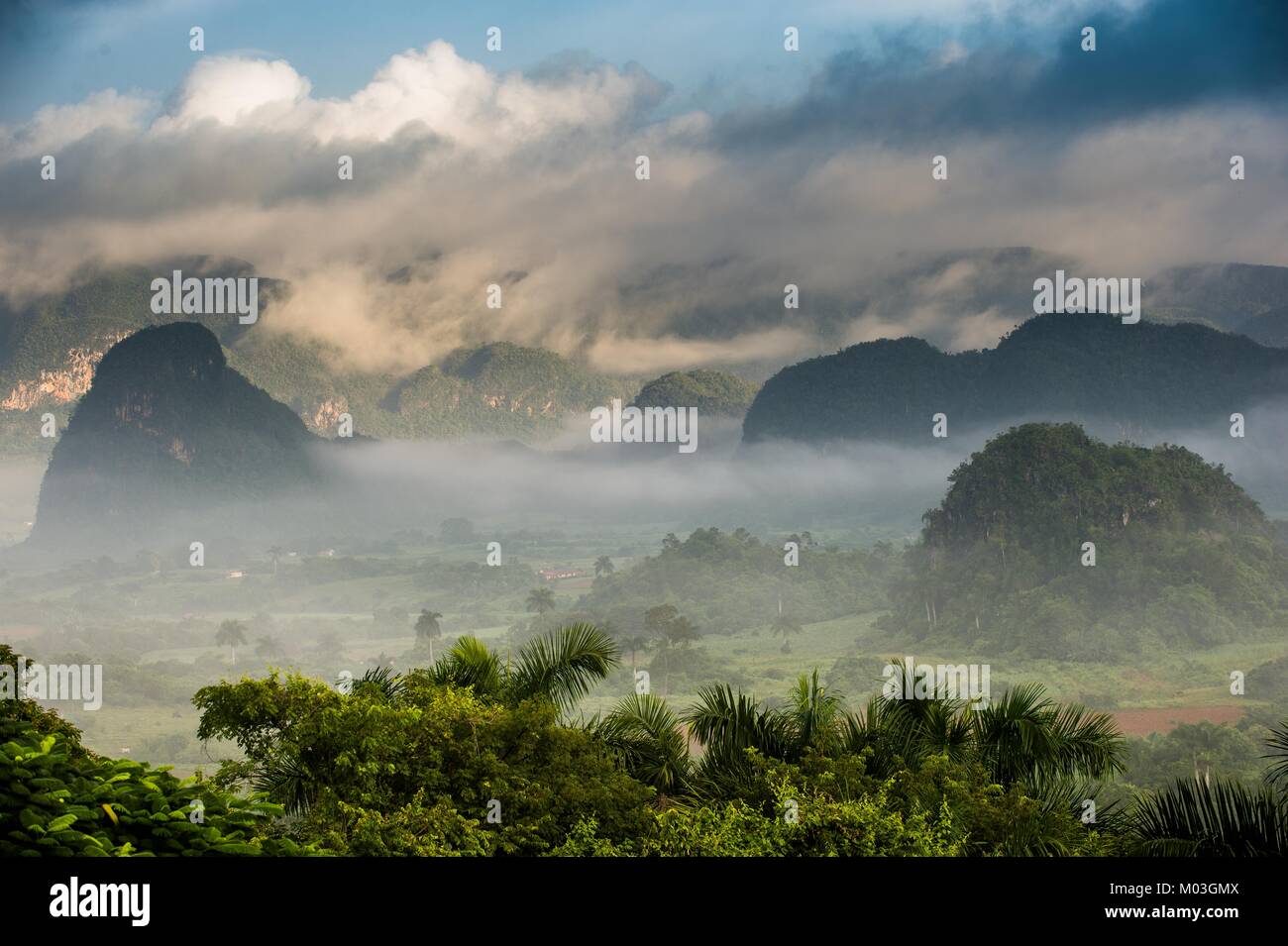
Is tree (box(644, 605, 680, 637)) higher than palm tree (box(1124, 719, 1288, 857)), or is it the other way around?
palm tree (box(1124, 719, 1288, 857))

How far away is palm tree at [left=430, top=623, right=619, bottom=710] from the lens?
10578 millimetres

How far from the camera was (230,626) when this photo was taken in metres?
82.1

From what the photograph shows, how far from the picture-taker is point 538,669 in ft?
35.4

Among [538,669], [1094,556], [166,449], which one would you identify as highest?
[166,449]

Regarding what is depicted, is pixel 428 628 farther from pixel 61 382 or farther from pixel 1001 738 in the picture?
pixel 61 382

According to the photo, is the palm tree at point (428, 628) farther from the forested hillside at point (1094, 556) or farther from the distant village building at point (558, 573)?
the forested hillside at point (1094, 556)

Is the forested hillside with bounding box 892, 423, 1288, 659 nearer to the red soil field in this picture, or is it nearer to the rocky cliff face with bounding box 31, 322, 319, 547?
the red soil field

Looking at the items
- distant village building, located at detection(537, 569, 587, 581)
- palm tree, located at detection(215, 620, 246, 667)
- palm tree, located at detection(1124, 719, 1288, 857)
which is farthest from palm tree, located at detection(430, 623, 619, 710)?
distant village building, located at detection(537, 569, 587, 581)

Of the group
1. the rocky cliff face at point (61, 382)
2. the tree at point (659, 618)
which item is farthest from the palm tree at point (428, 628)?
the rocky cliff face at point (61, 382)

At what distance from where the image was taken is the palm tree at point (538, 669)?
34.7 ft

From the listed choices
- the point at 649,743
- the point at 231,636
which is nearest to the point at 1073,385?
the point at 231,636

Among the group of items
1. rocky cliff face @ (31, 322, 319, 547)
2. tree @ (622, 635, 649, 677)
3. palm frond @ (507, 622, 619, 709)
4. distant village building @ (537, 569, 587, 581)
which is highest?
rocky cliff face @ (31, 322, 319, 547)
